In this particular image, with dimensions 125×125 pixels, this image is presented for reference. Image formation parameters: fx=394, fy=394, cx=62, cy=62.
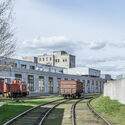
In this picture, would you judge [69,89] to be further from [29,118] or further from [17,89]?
[29,118]

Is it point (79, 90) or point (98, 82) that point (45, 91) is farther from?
point (98, 82)

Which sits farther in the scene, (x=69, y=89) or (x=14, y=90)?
(x=69, y=89)

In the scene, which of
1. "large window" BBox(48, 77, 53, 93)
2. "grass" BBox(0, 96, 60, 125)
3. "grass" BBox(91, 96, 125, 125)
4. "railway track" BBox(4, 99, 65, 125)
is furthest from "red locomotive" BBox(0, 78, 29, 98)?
"large window" BBox(48, 77, 53, 93)

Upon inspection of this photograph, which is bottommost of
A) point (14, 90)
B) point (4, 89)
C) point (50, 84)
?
point (14, 90)

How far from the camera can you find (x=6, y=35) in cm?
3088

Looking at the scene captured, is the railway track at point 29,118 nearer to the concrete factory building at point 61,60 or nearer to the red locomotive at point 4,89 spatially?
the red locomotive at point 4,89

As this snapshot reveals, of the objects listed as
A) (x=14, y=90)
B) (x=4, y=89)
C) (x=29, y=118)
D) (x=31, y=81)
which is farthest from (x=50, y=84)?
(x=29, y=118)

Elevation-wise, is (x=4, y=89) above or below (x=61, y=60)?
below

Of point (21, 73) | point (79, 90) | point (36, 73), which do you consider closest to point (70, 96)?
point (79, 90)

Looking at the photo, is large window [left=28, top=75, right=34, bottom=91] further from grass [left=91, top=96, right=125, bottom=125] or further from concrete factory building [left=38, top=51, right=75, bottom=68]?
concrete factory building [left=38, top=51, right=75, bottom=68]

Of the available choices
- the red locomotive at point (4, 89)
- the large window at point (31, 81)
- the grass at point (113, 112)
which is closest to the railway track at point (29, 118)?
the grass at point (113, 112)

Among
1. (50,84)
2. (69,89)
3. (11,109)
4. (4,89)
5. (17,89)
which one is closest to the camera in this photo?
(11,109)

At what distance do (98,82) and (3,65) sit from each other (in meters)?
109

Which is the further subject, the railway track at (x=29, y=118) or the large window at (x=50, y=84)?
the large window at (x=50, y=84)
